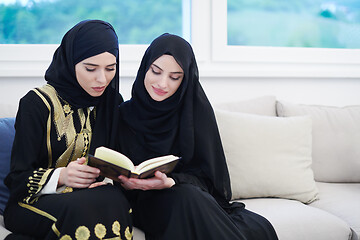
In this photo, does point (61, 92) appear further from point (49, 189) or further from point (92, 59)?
point (49, 189)

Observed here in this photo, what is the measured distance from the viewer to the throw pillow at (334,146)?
2328 mm

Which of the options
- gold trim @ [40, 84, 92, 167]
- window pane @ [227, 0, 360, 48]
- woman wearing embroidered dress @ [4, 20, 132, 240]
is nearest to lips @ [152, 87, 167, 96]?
woman wearing embroidered dress @ [4, 20, 132, 240]

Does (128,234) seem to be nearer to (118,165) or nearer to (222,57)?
(118,165)

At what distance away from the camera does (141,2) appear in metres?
2.63

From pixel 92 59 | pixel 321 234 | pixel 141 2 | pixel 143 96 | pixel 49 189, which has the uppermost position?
pixel 141 2

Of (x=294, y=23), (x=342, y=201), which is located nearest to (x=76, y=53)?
(x=342, y=201)

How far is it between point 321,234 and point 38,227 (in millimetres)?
1067

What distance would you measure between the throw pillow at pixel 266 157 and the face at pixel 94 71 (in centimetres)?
65

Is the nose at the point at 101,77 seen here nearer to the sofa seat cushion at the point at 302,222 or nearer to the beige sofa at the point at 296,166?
the beige sofa at the point at 296,166

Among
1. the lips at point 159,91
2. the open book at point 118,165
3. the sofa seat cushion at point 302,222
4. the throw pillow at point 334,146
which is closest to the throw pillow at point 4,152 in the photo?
the open book at point 118,165

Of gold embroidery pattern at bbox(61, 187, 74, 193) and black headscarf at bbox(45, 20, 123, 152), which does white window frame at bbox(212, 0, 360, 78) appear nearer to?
black headscarf at bbox(45, 20, 123, 152)

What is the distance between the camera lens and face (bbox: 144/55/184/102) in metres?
1.75

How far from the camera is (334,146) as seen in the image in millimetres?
2336

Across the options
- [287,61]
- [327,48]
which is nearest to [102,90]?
[287,61]
